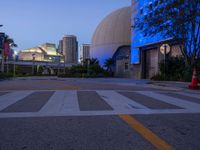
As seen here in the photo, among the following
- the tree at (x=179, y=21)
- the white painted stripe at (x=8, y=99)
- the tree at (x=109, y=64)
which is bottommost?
the white painted stripe at (x=8, y=99)

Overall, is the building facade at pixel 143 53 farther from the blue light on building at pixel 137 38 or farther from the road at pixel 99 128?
the road at pixel 99 128

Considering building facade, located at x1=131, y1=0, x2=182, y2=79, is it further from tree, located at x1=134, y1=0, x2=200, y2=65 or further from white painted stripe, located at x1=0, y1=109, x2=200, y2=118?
white painted stripe, located at x1=0, y1=109, x2=200, y2=118

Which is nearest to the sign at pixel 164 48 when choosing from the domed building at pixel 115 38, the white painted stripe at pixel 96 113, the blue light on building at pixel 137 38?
the blue light on building at pixel 137 38

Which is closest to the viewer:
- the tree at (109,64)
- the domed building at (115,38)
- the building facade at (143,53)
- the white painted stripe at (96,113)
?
the white painted stripe at (96,113)

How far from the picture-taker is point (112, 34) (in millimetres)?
85062

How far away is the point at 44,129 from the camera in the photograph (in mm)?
5977

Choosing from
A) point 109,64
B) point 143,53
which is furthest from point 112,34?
point 143,53

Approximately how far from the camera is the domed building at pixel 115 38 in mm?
81750

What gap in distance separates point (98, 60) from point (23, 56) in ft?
318

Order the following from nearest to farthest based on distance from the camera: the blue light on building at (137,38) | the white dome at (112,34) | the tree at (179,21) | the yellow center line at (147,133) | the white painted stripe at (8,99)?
the yellow center line at (147,133)
the white painted stripe at (8,99)
the tree at (179,21)
the blue light on building at (137,38)
the white dome at (112,34)

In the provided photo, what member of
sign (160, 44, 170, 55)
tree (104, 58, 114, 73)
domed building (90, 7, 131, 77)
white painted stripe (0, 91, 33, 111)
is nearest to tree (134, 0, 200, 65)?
sign (160, 44, 170, 55)

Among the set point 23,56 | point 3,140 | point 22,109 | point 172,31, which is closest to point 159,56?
point 172,31

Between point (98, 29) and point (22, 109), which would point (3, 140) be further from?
point (98, 29)

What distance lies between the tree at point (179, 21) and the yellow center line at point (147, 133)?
18657mm
